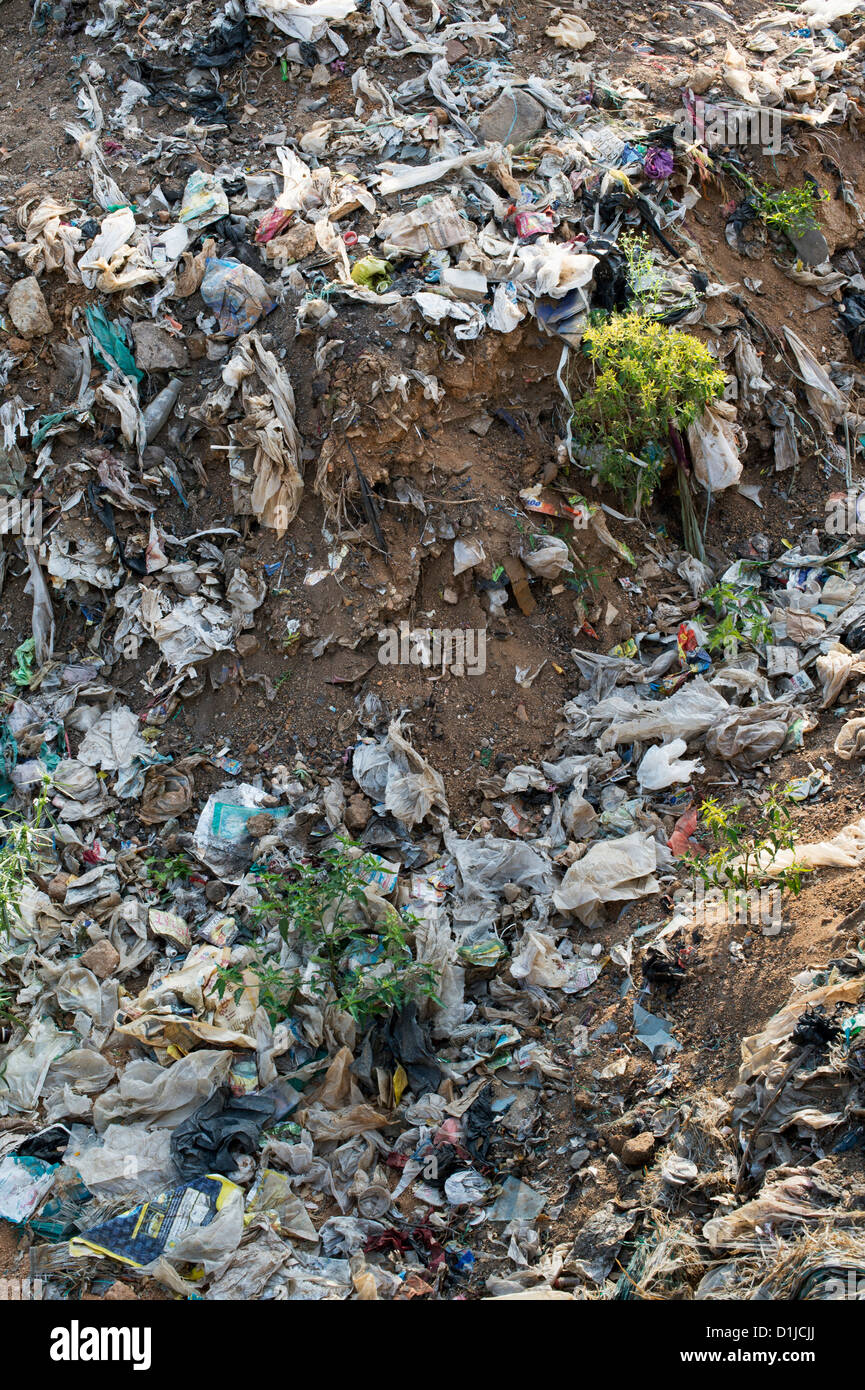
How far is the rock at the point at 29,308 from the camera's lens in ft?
16.4

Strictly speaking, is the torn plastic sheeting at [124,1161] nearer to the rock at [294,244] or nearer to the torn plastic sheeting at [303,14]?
the rock at [294,244]

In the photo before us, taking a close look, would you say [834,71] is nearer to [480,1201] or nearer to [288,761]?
[288,761]

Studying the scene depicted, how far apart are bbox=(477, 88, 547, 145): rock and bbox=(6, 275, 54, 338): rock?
2.34m

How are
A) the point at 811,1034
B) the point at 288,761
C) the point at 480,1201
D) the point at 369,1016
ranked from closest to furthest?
1. the point at 811,1034
2. the point at 480,1201
3. the point at 369,1016
4. the point at 288,761

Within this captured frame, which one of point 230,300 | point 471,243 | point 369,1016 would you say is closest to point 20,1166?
point 369,1016

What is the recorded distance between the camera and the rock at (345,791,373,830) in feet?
14.0

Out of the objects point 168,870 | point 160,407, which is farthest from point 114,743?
point 160,407

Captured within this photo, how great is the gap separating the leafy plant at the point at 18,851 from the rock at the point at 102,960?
31 cm

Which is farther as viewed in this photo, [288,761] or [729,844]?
[288,761]

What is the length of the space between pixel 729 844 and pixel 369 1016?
1402 millimetres

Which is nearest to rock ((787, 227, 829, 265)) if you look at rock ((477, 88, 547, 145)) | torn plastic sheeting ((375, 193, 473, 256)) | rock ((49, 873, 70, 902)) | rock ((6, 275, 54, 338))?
rock ((477, 88, 547, 145))

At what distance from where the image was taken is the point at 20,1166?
338 cm

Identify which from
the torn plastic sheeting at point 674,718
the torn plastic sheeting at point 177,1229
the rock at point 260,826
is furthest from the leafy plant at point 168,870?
the torn plastic sheeting at point 674,718

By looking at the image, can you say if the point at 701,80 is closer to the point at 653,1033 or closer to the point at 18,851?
the point at 653,1033
